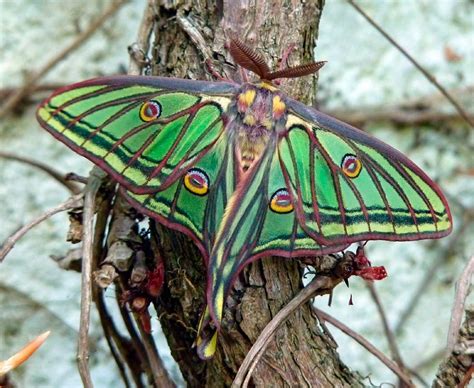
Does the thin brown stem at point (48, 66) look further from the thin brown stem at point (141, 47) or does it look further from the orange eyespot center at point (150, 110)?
the orange eyespot center at point (150, 110)

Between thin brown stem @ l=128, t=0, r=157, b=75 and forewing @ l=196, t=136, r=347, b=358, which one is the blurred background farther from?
forewing @ l=196, t=136, r=347, b=358

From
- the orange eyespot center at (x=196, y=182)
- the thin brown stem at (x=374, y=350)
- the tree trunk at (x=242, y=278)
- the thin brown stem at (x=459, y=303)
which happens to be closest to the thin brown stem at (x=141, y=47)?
the tree trunk at (x=242, y=278)

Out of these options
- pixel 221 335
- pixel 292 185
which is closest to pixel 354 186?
pixel 292 185

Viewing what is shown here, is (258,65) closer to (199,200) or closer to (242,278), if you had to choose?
(199,200)

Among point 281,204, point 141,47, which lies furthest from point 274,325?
point 141,47

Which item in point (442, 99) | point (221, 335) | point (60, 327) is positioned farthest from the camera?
point (442, 99)

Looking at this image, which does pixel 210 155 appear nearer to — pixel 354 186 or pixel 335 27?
pixel 354 186
